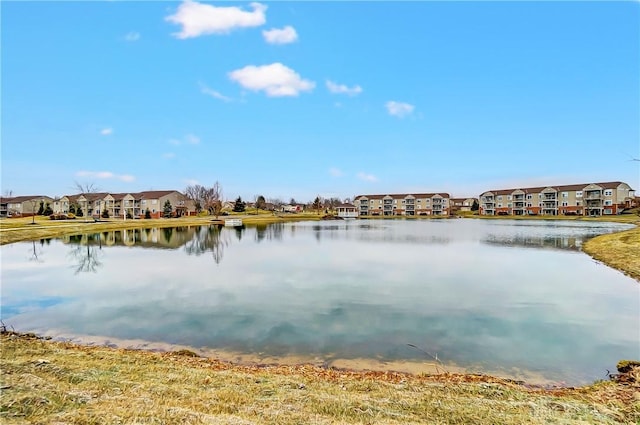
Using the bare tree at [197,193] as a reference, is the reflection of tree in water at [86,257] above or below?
below

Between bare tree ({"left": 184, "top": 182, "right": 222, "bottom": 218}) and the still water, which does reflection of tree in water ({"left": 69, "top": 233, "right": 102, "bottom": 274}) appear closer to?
the still water

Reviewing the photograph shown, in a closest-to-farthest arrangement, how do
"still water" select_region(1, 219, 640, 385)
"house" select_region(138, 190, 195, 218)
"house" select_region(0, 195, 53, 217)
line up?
"still water" select_region(1, 219, 640, 385) < "house" select_region(138, 190, 195, 218) < "house" select_region(0, 195, 53, 217)

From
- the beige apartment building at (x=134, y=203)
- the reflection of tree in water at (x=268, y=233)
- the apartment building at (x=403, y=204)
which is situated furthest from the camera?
the apartment building at (x=403, y=204)

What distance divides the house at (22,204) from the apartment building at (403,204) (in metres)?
89.4

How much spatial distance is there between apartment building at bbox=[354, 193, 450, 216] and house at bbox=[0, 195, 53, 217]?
8937 centimetres

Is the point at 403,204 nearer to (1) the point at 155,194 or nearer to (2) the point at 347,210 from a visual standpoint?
(2) the point at 347,210

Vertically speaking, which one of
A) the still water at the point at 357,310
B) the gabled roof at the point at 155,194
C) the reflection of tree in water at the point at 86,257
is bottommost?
the still water at the point at 357,310

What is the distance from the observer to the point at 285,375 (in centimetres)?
639

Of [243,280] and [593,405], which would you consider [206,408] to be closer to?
[593,405]

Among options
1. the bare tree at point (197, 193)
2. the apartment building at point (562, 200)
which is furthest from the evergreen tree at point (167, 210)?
the apartment building at point (562, 200)

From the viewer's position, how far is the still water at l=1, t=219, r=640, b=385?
305 inches

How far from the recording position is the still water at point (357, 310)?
25.4 feet

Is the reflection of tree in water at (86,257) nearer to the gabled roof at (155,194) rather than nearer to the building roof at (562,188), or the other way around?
the gabled roof at (155,194)

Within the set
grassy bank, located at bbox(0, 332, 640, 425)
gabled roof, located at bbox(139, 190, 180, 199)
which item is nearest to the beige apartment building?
gabled roof, located at bbox(139, 190, 180, 199)
